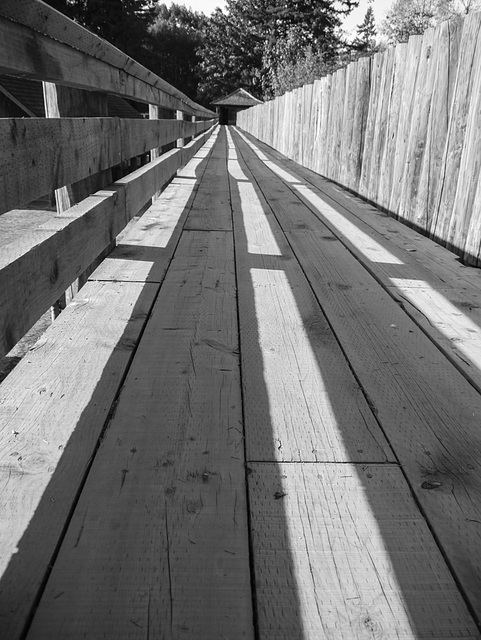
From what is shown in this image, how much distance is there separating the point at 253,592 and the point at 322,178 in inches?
242

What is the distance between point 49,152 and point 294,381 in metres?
0.98

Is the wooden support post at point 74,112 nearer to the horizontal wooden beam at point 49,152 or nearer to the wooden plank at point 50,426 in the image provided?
the horizontal wooden beam at point 49,152

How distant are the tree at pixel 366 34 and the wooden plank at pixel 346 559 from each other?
56.2m

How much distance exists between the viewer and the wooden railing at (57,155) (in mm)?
1312

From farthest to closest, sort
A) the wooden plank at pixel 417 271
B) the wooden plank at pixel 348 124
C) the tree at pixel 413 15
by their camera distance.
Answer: the tree at pixel 413 15, the wooden plank at pixel 348 124, the wooden plank at pixel 417 271

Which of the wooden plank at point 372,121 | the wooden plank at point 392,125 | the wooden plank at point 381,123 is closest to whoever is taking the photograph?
the wooden plank at point 392,125

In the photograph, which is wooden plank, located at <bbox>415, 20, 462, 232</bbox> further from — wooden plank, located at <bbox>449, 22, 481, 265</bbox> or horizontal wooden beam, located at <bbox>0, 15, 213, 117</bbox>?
horizontal wooden beam, located at <bbox>0, 15, 213, 117</bbox>

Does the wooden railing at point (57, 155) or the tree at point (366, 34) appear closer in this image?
the wooden railing at point (57, 155)

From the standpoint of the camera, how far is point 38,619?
813 millimetres

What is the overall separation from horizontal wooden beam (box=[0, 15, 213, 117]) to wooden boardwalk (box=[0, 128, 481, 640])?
79 cm

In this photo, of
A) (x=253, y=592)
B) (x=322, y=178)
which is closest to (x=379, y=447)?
(x=253, y=592)

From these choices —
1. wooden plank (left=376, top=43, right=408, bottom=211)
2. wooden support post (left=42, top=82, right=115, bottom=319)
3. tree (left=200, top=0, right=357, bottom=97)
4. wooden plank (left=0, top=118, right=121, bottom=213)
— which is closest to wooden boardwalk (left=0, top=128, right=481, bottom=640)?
wooden support post (left=42, top=82, right=115, bottom=319)

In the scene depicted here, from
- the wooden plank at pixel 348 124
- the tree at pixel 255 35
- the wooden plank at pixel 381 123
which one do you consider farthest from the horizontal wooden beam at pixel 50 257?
the tree at pixel 255 35

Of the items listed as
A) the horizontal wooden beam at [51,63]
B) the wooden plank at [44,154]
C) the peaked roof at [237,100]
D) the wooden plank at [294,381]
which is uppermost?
the peaked roof at [237,100]
